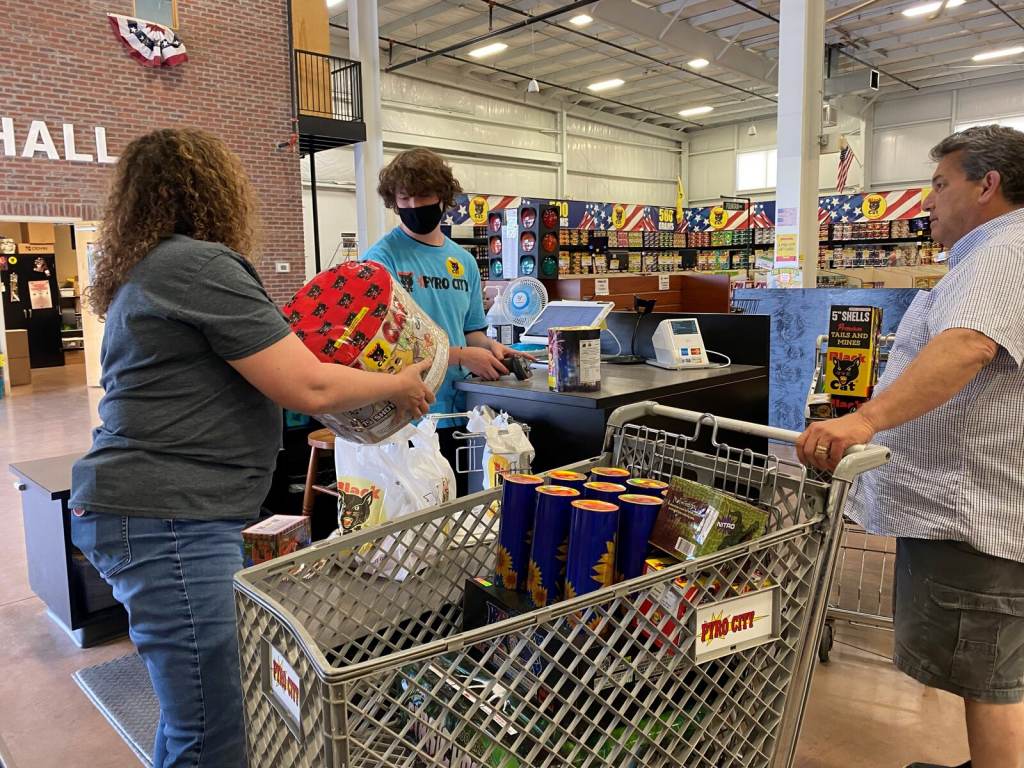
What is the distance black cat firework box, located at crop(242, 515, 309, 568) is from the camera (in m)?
2.81

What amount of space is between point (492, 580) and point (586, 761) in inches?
17.1

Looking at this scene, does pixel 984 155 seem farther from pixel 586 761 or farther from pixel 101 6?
pixel 101 6

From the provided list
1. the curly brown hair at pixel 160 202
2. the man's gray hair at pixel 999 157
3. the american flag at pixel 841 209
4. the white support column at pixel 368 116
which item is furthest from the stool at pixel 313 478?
the american flag at pixel 841 209

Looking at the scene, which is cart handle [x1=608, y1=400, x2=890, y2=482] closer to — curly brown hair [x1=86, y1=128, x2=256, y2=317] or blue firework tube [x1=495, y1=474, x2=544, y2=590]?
blue firework tube [x1=495, y1=474, x2=544, y2=590]

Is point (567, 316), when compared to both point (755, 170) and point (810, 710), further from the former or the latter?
point (755, 170)

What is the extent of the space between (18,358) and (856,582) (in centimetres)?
1228

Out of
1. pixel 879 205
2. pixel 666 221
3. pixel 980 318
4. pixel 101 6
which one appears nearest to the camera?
pixel 980 318

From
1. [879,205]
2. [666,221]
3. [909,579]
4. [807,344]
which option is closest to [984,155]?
[909,579]

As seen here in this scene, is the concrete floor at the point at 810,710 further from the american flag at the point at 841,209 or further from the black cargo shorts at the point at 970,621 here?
the american flag at the point at 841,209

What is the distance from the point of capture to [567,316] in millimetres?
2770

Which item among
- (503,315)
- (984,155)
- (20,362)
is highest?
(984,155)

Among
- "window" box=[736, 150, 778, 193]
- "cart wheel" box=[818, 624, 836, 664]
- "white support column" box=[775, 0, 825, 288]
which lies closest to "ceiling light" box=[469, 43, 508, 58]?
"white support column" box=[775, 0, 825, 288]

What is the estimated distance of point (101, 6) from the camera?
30.6 ft

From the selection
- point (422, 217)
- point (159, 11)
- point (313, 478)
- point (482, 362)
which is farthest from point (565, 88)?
point (482, 362)
